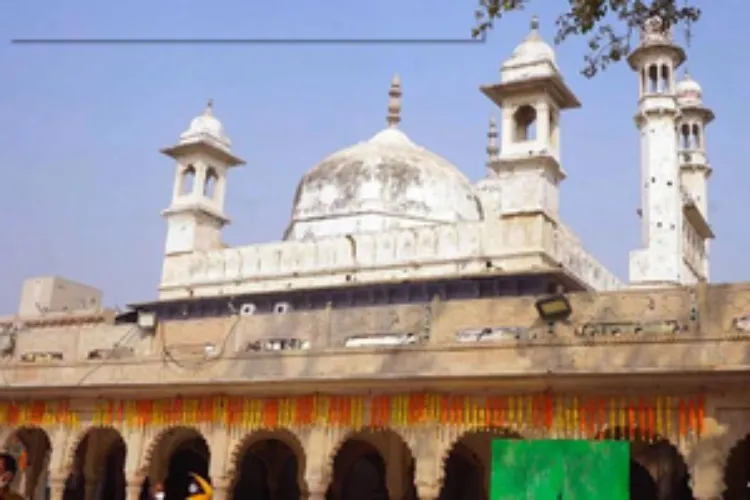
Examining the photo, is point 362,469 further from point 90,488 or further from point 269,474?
point 90,488

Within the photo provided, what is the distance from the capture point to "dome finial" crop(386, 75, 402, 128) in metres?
31.9

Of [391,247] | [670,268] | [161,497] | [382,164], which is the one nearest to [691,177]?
[670,268]

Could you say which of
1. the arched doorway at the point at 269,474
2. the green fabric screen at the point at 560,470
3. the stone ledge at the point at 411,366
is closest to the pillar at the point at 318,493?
the stone ledge at the point at 411,366

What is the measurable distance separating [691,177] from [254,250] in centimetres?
1907

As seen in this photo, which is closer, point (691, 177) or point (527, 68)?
point (527, 68)

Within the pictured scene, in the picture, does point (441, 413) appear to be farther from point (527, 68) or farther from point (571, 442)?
point (527, 68)

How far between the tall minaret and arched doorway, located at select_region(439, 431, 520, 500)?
11.7 meters

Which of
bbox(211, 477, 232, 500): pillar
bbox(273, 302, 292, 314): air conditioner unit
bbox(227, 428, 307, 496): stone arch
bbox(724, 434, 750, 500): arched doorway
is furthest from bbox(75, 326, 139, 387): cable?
bbox(724, 434, 750, 500): arched doorway

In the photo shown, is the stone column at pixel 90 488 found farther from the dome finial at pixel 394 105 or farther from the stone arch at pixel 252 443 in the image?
the dome finial at pixel 394 105

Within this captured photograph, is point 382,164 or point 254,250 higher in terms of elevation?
point 382,164

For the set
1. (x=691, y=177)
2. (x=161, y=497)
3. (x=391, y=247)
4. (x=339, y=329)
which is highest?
(x=691, y=177)

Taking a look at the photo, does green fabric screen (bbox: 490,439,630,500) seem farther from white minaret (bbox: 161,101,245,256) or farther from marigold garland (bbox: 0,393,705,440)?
white minaret (bbox: 161,101,245,256)

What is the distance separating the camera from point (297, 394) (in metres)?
16.0

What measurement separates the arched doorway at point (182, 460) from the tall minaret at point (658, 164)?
48.6 feet
